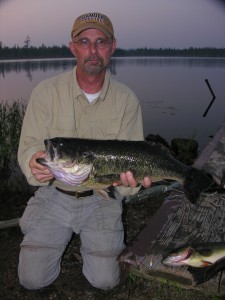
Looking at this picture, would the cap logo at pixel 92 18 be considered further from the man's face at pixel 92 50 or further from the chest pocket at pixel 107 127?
the chest pocket at pixel 107 127

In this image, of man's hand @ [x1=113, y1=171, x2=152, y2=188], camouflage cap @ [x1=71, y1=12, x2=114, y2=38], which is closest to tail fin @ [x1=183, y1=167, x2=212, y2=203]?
man's hand @ [x1=113, y1=171, x2=152, y2=188]

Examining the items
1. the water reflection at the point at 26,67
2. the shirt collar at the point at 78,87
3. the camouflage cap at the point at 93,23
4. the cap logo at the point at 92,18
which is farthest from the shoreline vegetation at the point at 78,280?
the water reflection at the point at 26,67

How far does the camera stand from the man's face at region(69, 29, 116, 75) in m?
4.47

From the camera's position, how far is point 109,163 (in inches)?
152

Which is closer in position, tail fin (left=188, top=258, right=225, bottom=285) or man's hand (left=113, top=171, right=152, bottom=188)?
tail fin (left=188, top=258, right=225, bottom=285)

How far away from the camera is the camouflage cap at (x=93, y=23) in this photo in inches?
177

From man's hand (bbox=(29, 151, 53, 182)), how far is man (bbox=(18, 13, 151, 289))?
37cm

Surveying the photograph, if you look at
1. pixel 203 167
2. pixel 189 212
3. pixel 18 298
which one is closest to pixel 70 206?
pixel 18 298

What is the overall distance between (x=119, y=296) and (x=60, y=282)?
2.39ft

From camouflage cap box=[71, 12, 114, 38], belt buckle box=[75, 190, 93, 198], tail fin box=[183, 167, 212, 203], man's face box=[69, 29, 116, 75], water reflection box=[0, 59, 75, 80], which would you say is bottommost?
water reflection box=[0, 59, 75, 80]

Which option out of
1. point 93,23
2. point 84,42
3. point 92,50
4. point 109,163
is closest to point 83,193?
point 109,163

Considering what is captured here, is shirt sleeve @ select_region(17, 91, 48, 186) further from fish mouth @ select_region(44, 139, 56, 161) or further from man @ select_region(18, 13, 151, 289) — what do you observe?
fish mouth @ select_region(44, 139, 56, 161)

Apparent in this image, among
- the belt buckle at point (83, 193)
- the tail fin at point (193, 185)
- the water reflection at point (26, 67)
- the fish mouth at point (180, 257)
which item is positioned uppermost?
the tail fin at point (193, 185)

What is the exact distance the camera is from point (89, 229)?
15.2ft
